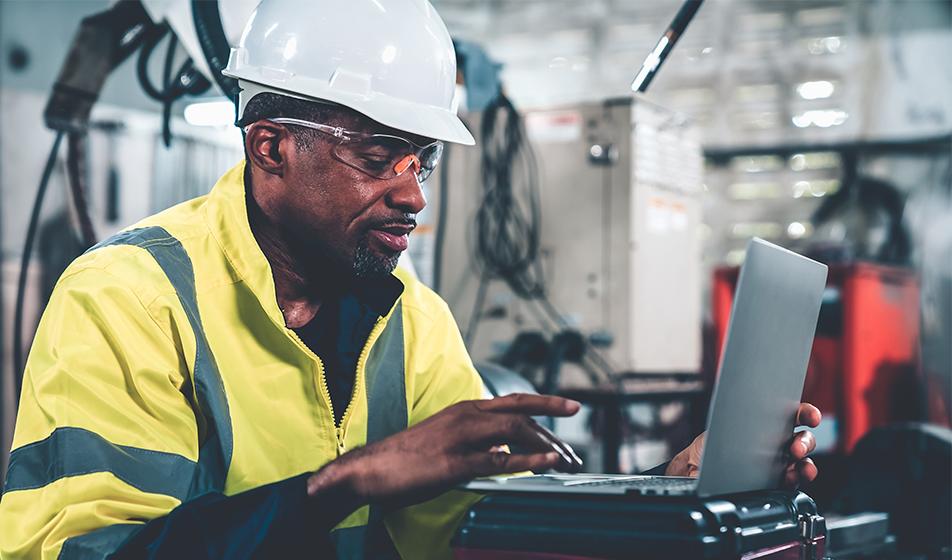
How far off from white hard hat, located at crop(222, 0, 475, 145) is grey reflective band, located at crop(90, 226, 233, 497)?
29 centimetres

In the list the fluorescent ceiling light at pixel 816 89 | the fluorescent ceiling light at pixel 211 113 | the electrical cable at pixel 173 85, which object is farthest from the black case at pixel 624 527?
the fluorescent ceiling light at pixel 816 89

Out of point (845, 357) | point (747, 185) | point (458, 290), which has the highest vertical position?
point (747, 185)

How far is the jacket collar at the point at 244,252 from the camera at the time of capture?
4.68ft

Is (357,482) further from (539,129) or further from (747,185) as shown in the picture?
(747,185)

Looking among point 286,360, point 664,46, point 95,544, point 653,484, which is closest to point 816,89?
point 664,46

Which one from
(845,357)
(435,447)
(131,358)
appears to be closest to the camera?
(435,447)

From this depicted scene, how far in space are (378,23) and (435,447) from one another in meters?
0.73

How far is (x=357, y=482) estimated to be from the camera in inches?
42.4

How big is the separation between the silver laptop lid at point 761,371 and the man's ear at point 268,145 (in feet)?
2.42

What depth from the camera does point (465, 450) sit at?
41.2 inches

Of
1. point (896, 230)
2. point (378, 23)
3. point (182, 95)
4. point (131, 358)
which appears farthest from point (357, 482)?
point (896, 230)

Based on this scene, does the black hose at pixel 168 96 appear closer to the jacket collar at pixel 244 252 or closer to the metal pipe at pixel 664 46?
the jacket collar at pixel 244 252

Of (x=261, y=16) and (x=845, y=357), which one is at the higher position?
(x=261, y=16)

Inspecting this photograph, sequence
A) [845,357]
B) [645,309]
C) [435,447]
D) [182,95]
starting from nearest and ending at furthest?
[435,447] → [182,95] → [645,309] → [845,357]
